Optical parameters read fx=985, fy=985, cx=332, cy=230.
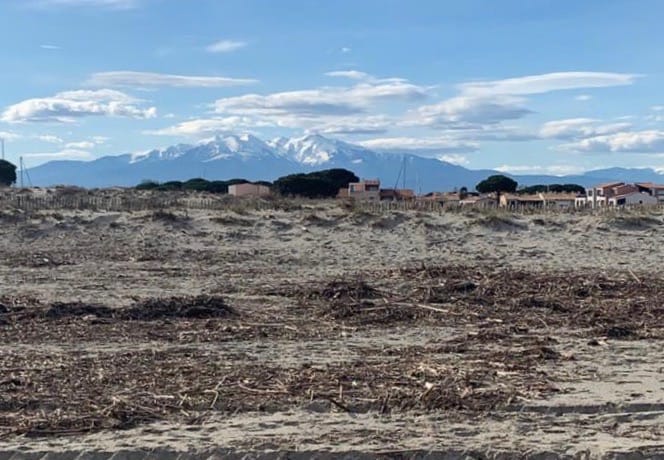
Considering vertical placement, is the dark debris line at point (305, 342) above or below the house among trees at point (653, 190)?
below

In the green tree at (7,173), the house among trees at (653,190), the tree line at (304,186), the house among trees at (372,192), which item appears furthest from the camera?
Result: the green tree at (7,173)

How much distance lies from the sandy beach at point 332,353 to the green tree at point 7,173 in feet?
121

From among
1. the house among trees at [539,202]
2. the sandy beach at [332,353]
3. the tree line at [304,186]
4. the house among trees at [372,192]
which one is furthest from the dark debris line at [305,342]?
the tree line at [304,186]

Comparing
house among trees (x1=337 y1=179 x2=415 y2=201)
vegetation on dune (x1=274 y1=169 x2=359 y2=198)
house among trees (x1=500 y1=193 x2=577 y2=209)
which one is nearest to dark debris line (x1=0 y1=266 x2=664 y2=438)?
house among trees (x1=500 y1=193 x2=577 y2=209)

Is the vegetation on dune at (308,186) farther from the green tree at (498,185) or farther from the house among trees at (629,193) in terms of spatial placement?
the house among trees at (629,193)

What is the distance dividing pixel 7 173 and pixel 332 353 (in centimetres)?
5151

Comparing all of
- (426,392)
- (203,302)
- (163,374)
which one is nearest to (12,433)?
(163,374)

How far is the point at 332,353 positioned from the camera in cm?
992

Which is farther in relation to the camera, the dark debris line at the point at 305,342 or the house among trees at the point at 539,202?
the house among trees at the point at 539,202

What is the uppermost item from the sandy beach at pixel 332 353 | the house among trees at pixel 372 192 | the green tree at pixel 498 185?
the green tree at pixel 498 185

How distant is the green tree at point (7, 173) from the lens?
5653 cm

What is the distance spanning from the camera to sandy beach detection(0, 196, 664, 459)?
6.89 metres

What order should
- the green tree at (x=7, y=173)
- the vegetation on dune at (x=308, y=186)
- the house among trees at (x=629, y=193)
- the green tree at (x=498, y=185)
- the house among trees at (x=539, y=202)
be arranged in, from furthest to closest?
the green tree at (x=7, y=173)
the green tree at (x=498, y=185)
the vegetation on dune at (x=308, y=186)
the house among trees at (x=629, y=193)
the house among trees at (x=539, y=202)

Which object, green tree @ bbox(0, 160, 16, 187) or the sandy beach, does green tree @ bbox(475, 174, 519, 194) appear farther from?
the sandy beach
